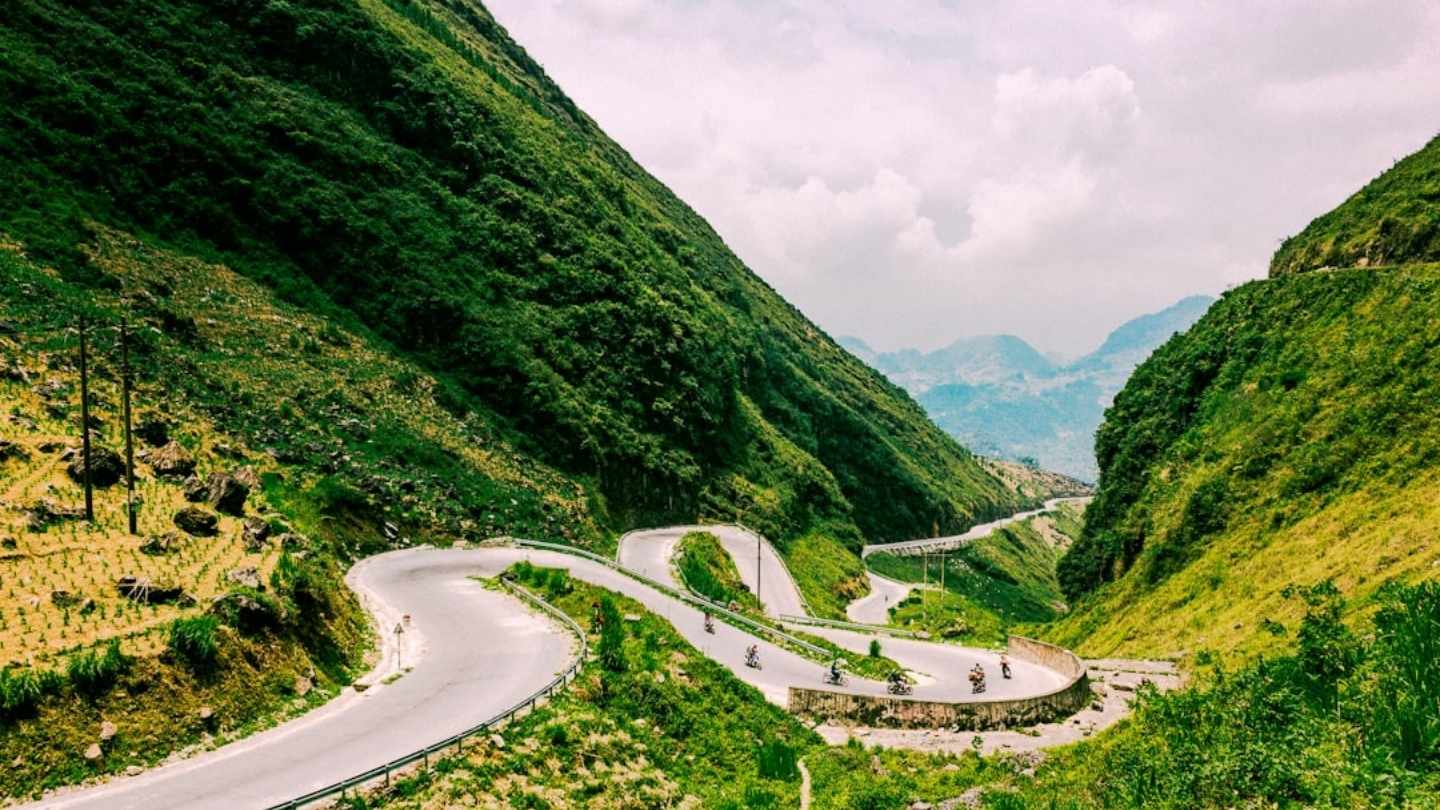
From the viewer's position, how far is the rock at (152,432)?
27.1 meters

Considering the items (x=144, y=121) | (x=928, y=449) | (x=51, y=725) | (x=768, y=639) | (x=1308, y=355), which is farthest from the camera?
(x=928, y=449)

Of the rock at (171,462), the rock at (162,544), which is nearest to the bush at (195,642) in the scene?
the rock at (162,544)

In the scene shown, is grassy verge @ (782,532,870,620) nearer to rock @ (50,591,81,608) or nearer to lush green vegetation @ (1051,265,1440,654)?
lush green vegetation @ (1051,265,1440,654)

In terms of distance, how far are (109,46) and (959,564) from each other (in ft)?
380

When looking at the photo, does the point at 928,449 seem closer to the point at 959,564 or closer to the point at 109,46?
the point at 959,564

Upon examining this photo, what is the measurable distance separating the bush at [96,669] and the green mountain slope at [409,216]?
120ft

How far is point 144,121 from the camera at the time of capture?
57.9 meters

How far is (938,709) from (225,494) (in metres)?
24.0

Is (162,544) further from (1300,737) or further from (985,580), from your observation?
(985,580)

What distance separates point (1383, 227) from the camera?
42438 millimetres

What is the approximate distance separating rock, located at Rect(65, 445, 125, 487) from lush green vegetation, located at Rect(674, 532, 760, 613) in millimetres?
28538

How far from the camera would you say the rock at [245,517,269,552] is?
2280 cm

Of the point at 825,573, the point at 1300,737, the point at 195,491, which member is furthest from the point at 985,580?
the point at 195,491

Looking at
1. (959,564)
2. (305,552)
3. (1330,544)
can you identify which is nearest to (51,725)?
(305,552)
